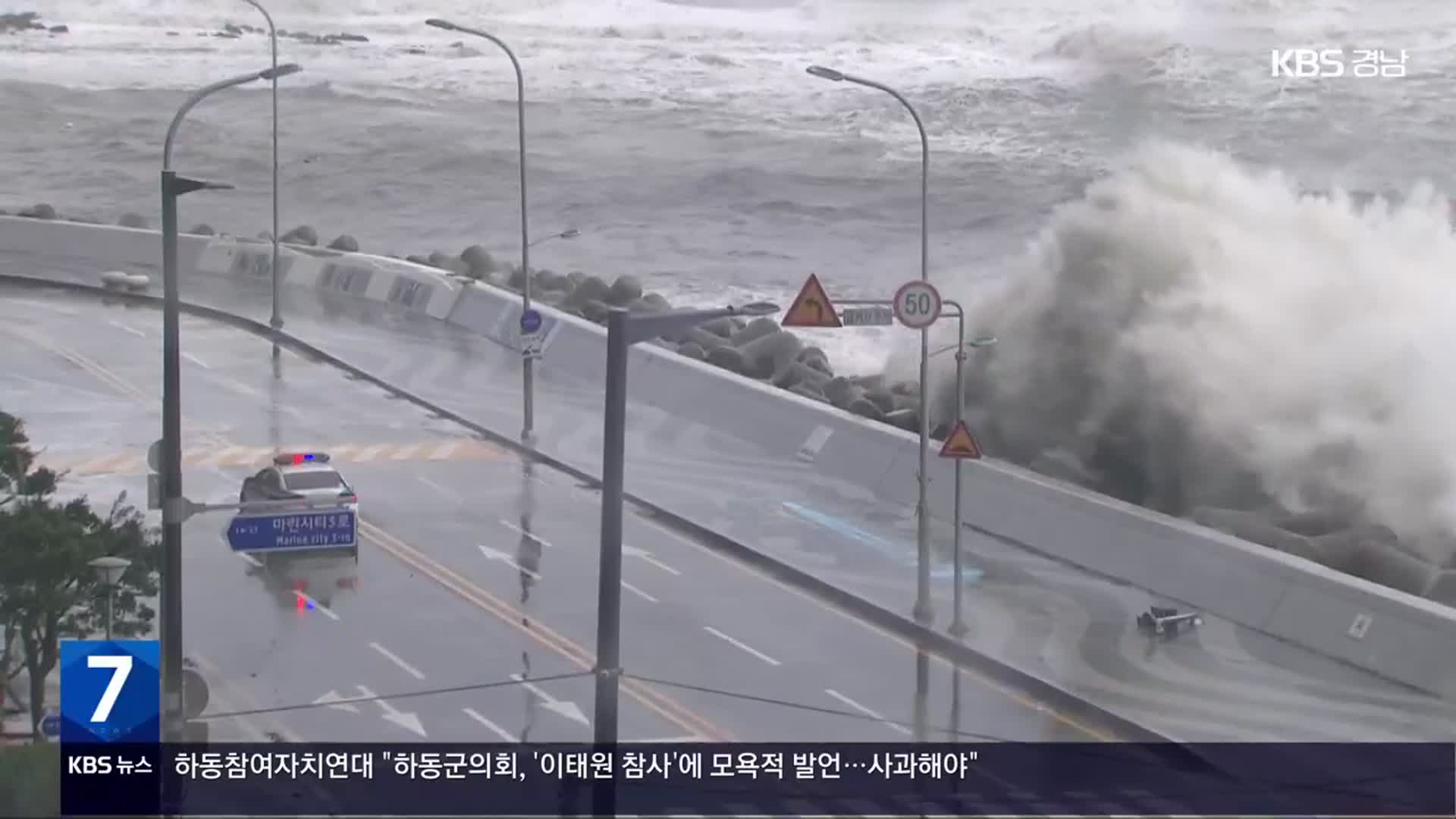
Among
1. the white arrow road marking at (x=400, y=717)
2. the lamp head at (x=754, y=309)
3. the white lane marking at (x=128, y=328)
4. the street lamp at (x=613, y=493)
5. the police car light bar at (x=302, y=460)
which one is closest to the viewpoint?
the street lamp at (x=613, y=493)

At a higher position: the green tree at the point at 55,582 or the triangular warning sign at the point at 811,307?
the triangular warning sign at the point at 811,307

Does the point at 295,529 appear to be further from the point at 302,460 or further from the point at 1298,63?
the point at 1298,63

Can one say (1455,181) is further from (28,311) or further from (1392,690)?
(1392,690)

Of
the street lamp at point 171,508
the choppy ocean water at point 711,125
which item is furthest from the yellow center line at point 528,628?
the choppy ocean water at point 711,125

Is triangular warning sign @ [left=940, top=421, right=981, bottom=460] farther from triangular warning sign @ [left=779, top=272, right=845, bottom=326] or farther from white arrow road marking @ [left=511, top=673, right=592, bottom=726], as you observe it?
white arrow road marking @ [left=511, top=673, right=592, bottom=726]

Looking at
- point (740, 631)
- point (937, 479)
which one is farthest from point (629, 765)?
point (937, 479)

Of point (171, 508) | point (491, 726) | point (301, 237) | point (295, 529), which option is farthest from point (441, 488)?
point (301, 237)

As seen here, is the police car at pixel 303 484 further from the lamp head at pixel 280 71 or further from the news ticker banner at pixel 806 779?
the news ticker banner at pixel 806 779
